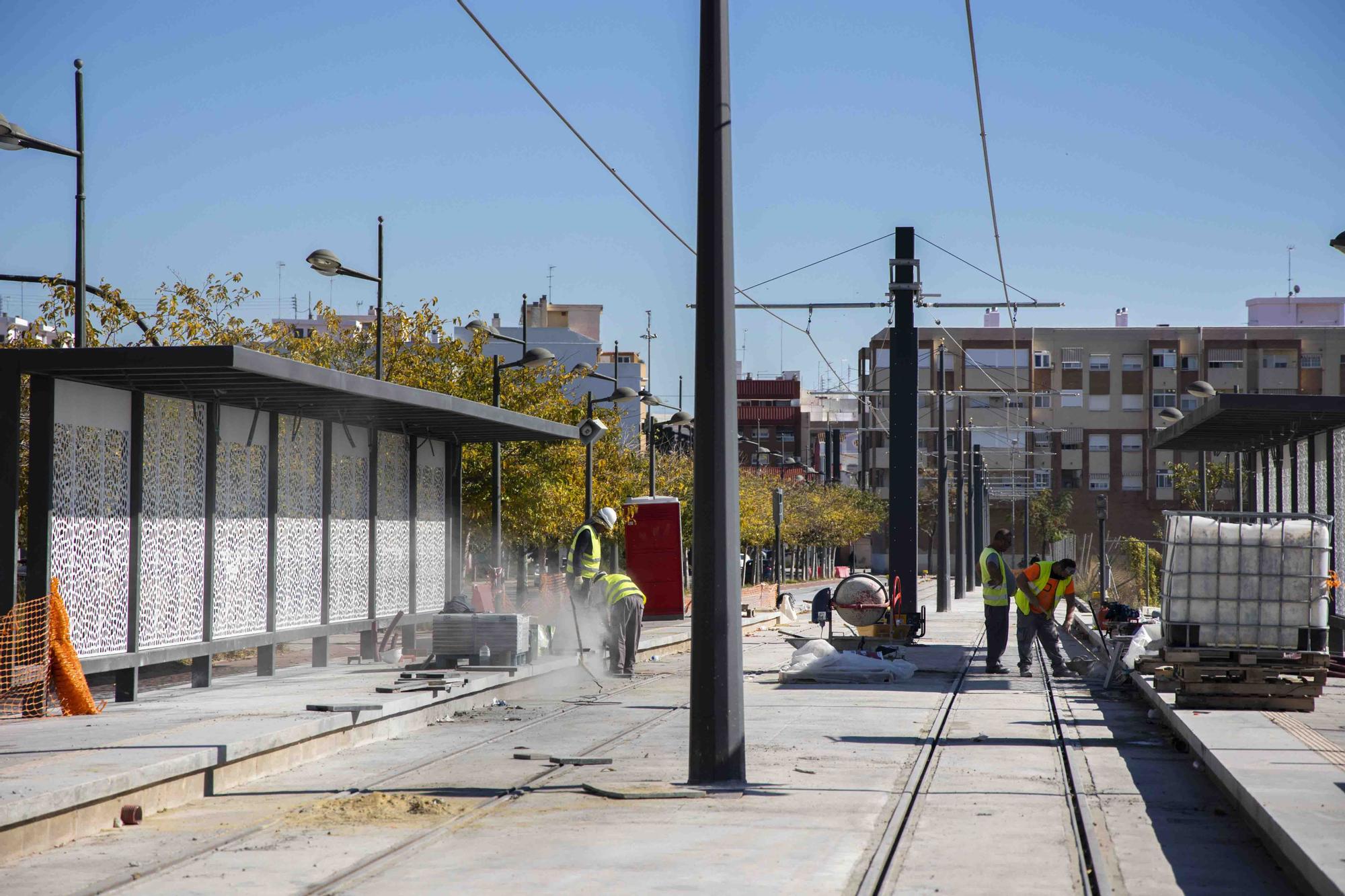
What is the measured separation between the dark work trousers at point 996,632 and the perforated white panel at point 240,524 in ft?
29.9

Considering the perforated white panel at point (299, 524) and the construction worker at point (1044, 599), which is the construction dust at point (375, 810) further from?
the construction worker at point (1044, 599)

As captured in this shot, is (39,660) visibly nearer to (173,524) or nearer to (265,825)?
(173,524)

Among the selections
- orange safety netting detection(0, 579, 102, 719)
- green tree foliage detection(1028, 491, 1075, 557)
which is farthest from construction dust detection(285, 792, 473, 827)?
green tree foliage detection(1028, 491, 1075, 557)

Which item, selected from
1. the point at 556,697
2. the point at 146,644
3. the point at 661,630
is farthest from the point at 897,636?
the point at 146,644

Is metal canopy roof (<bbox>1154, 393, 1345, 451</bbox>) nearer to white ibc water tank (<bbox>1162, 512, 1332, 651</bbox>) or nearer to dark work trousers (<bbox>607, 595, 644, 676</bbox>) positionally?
white ibc water tank (<bbox>1162, 512, 1332, 651</bbox>)

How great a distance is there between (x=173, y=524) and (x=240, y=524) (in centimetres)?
146

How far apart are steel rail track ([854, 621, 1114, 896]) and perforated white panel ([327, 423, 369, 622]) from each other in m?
7.77

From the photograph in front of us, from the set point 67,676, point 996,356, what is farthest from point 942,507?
point 996,356

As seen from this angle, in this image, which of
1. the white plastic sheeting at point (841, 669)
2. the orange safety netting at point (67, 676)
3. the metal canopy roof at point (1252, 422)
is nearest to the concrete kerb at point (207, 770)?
the orange safety netting at point (67, 676)

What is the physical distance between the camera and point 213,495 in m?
16.2

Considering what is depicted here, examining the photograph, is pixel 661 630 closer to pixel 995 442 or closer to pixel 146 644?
pixel 146 644

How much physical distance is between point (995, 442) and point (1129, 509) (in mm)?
10552

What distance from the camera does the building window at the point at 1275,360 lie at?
94.1 m

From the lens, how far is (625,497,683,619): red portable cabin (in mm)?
33219
